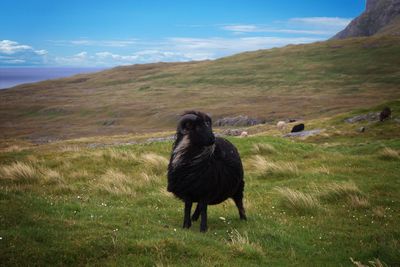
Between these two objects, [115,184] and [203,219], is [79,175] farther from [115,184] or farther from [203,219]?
[203,219]

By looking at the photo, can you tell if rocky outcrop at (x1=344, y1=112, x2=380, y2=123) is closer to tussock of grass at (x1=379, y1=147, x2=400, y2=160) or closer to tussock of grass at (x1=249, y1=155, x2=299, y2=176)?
tussock of grass at (x1=379, y1=147, x2=400, y2=160)

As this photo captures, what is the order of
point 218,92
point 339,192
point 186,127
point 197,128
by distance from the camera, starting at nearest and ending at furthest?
point 197,128, point 186,127, point 339,192, point 218,92

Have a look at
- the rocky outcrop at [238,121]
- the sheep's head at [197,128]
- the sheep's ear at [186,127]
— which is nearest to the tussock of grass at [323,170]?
the sheep's head at [197,128]

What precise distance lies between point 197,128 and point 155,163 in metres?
9.80

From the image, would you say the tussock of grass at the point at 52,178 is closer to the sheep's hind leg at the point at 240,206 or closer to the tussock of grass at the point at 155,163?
the tussock of grass at the point at 155,163

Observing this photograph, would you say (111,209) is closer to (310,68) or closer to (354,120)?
(354,120)

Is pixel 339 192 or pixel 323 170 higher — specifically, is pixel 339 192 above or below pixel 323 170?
above

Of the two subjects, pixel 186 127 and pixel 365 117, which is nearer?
pixel 186 127

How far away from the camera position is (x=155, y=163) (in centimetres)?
1925

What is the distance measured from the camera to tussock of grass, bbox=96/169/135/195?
14194mm

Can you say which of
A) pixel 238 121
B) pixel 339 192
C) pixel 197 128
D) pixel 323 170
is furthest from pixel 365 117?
pixel 197 128

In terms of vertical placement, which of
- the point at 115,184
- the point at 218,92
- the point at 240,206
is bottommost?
the point at 218,92

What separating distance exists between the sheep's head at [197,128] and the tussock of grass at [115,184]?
202 inches

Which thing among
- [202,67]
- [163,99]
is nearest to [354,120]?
[163,99]
